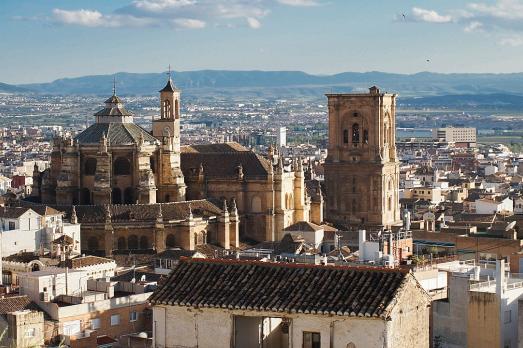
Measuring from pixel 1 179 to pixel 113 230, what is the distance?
76222 millimetres

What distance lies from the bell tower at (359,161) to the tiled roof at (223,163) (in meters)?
8.97

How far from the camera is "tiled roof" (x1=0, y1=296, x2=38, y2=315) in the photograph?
142ft

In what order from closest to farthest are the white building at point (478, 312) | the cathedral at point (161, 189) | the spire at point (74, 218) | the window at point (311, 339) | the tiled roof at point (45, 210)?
the window at point (311, 339) < the white building at point (478, 312) < the tiled roof at point (45, 210) < the spire at point (74, 218) < the cathedral at point (161, 189)

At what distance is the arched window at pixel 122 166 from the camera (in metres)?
79.8

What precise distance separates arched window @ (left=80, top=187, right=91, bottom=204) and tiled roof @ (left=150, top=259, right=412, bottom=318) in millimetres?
54478

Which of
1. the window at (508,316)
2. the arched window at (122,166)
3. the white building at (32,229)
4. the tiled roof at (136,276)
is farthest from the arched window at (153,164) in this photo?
the window at (508,316)

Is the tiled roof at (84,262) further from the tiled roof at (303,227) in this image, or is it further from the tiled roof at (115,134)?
the tiled roof at (115,134)

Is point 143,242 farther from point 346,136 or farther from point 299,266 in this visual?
point 299,266

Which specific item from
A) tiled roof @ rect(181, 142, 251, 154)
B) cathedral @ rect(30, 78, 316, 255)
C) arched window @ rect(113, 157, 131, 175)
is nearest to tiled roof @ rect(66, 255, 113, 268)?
cathedral @ rect(30, 78, 316, 255)

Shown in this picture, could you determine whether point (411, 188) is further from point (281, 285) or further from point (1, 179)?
point (281, 285)

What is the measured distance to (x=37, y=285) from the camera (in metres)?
46.4

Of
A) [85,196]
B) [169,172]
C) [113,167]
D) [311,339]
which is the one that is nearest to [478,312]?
[311,339]

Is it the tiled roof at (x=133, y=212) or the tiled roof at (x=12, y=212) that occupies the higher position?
the tiled roof at (x=12, y=212)

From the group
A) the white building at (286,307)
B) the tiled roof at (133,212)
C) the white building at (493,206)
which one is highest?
the white building at (286,307)
